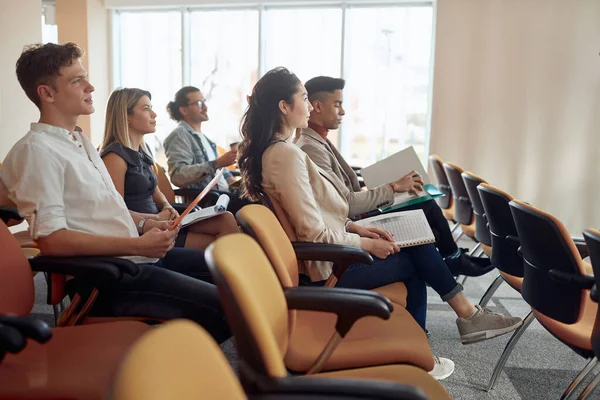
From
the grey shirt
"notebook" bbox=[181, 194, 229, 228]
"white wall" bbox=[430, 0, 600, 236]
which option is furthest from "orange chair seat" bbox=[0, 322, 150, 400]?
"white wall" bbox=[430, 0, 600, 236]

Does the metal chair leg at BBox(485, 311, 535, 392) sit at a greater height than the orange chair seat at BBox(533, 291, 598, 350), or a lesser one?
lesser

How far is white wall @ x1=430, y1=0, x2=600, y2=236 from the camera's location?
18.4 ft

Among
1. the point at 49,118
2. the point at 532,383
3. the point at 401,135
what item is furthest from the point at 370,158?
the point at 49,118

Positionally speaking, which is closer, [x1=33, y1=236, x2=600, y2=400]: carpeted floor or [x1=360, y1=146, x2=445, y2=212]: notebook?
[x1=33, y1=236, x2=600, y2=400]: carpeted floor

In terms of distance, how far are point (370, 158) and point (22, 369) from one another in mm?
5308

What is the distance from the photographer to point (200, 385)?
2.47ft

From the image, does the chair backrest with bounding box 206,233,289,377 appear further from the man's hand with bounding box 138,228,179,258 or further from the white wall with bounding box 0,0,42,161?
the white wall with bounding box 0,0,42,161

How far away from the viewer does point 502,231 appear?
2.50 m

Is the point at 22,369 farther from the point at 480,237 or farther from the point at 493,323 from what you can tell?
the point at 480,237

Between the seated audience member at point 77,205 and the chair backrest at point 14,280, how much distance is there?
0.29 feet

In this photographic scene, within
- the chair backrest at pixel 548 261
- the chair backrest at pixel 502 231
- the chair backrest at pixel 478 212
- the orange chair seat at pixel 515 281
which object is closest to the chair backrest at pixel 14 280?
the chair backrest at pixel 548 261

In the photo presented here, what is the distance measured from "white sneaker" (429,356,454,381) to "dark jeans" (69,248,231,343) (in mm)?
1169

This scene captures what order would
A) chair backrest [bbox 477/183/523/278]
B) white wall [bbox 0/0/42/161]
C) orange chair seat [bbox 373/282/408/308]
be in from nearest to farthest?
orange chair seat [bbox 373/282/408/308] → chair backrest [bbox 477/183/523/278] → white wall [bbox 0/0/42/161]

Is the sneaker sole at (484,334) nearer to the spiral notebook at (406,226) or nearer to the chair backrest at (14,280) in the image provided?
the spiral notebook at (406,226)
